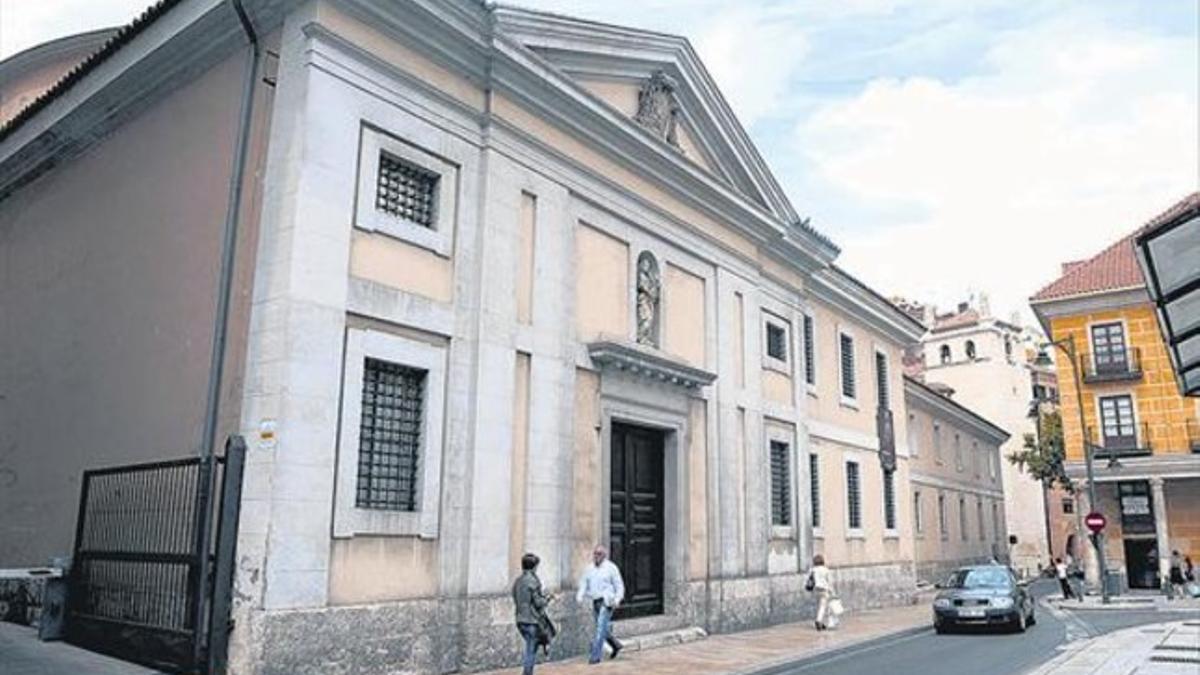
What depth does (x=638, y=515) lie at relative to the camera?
635 inches

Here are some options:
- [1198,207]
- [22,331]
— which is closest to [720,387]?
[22,331]

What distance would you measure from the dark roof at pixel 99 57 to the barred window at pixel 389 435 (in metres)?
5.56

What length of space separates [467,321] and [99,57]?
6.58 m

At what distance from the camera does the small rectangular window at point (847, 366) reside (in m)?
25.3

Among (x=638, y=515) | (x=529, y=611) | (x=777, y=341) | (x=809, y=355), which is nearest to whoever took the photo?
(x=529, y=611)

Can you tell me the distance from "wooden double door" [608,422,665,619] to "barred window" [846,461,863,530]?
933 centimetres

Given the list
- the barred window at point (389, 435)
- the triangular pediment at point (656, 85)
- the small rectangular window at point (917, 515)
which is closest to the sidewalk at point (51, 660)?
the barred window at point (389, 435)

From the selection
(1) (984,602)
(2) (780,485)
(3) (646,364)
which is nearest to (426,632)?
(3) (646,364)

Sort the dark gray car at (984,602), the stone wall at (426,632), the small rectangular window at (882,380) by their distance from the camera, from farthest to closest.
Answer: the small rectangular window at (882,380) → the dark gray car at (984,602) → the stone wall at (426,632)

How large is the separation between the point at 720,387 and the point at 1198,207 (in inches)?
568

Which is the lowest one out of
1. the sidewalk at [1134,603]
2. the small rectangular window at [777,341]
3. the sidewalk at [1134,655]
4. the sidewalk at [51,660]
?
the sidewalk at [1134,603]

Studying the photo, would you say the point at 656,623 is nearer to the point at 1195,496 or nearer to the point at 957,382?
the point at 1195,496

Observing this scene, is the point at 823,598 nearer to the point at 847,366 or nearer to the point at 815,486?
the point at 815,486

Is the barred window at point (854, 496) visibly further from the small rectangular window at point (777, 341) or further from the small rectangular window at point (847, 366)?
the small rectangular window at point (777, 341)
